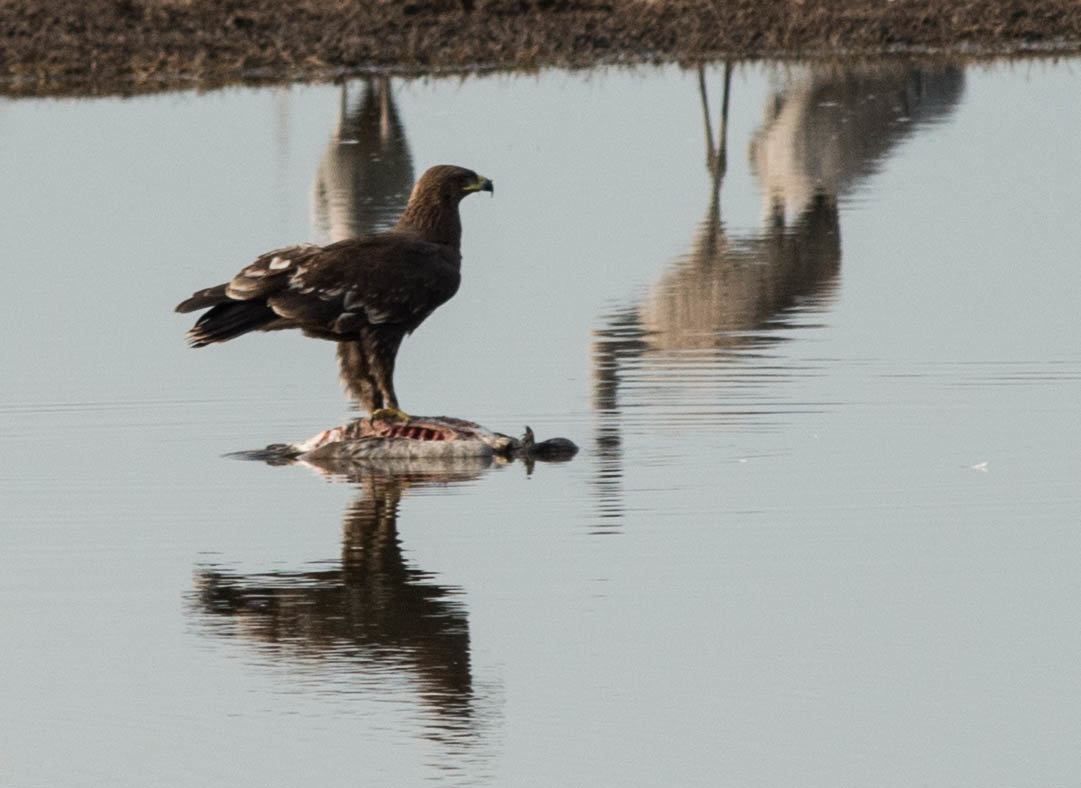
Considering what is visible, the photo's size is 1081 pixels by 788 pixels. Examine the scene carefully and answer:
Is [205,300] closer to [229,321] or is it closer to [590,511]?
[229,321]

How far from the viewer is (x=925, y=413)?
1054 centimetres

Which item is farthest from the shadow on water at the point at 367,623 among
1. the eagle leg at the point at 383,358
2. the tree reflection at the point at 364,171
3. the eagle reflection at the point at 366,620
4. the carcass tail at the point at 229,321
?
the tree reflection at the point at 364,171

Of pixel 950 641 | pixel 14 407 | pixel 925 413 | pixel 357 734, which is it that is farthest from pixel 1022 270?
pixel 357 734

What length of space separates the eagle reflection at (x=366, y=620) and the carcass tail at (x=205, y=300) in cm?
146

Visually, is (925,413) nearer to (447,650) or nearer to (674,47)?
(447,650)

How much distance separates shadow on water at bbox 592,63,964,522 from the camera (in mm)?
11227

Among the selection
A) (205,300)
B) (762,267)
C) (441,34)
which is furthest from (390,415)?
(441,34)

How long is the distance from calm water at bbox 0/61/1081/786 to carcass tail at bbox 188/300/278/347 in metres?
0.52

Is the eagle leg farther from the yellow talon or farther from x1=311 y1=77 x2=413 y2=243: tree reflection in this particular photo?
x1=311 y1=77 x2=413 y2=243: tree reflection

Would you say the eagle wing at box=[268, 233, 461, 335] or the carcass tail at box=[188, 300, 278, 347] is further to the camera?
the eagle wing at box=[268, 233, 461, 335]

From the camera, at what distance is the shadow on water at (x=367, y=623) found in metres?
6.70

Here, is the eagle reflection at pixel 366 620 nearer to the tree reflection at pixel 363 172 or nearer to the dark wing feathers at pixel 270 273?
the dark wing feathers at pixel 270 273

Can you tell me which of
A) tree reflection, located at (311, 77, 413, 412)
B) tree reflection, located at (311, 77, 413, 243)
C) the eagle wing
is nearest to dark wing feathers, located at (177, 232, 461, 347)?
the eagle wing

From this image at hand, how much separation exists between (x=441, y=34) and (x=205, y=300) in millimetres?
18726
